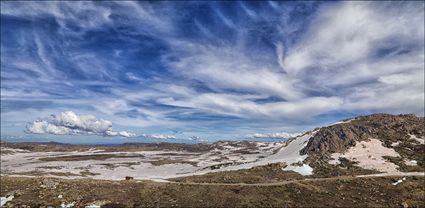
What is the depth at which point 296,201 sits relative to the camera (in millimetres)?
66562

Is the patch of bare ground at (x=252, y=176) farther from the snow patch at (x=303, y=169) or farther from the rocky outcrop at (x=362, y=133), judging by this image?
the rocky outcrop at (x=362, y=133)

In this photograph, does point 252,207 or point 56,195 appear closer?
point 252,207

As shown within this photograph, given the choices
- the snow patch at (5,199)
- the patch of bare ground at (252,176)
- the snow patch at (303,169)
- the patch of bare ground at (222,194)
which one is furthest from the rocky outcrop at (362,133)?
the snow patch at (5,199)

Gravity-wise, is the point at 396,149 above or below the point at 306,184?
above

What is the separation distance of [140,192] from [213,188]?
15.4 m

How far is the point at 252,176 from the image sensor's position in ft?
301

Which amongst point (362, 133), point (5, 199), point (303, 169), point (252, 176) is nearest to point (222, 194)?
point (252, 176)

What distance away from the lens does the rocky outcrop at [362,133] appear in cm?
11962

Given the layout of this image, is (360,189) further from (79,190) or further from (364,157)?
(79,190)

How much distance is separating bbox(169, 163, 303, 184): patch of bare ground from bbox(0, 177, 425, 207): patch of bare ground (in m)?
8.13

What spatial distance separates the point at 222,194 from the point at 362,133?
74.4m

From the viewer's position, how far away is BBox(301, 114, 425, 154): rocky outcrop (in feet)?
392

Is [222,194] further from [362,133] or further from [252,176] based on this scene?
[362,133]

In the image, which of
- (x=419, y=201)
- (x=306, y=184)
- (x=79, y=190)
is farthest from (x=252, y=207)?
(x=79, y=190)
